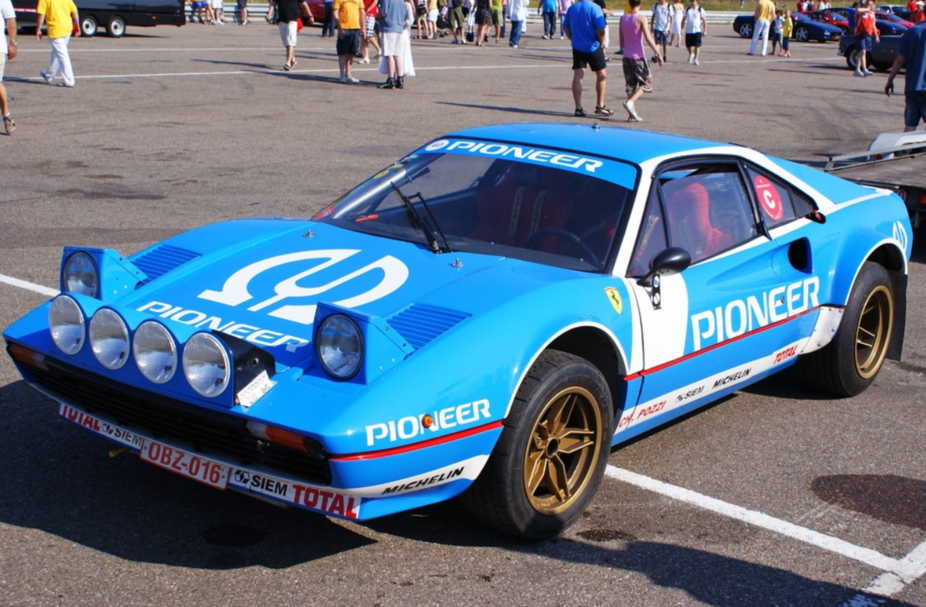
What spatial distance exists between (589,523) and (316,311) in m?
1.33

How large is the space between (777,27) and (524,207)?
32186 millimetres

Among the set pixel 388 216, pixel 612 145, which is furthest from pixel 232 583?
pixel 612 145

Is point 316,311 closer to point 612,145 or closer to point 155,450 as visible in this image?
point 155,450

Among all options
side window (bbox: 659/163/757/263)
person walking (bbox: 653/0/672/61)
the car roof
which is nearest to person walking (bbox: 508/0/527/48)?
person walking (bbox: 653/0/672/61)

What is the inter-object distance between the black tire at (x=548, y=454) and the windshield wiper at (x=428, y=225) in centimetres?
81

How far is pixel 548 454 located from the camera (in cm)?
390

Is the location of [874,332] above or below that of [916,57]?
below

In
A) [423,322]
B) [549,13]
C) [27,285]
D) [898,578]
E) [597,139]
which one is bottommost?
[898,578]

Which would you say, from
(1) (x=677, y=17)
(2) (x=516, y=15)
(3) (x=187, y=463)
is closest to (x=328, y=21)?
(2) (x=516, y=15)

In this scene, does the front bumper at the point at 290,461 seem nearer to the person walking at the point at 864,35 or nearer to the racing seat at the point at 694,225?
the racing seat at the point at 694,225

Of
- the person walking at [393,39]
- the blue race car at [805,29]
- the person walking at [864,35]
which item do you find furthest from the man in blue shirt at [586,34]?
the blue race car at [805,29]

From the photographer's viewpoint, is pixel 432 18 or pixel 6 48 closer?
pixel 6 48

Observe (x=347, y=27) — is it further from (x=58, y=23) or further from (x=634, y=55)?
(x=634, y=55)

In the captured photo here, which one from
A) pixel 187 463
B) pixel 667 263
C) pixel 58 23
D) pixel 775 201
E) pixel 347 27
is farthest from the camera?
pixel 347 27
